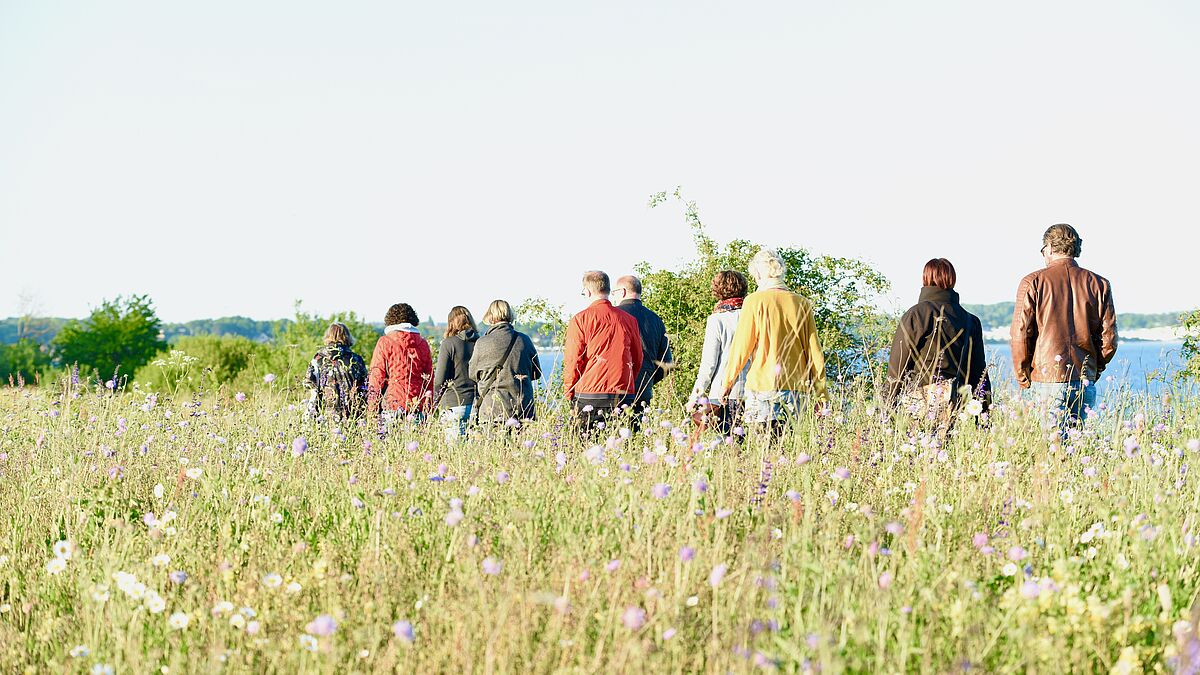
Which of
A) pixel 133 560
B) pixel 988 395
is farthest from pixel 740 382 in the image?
pixel 133 560

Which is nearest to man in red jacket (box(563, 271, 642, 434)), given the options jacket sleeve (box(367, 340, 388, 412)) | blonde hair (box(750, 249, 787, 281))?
blonde hair (box(750, 249, 787, 281))

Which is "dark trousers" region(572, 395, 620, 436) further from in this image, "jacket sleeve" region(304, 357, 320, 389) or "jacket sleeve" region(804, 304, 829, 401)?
"jacket sleeve" region(304, 357, 320, 389)

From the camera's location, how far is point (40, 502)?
17.4 ft

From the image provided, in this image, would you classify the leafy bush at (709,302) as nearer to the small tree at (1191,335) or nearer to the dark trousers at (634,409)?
the small tree at (1191,335)

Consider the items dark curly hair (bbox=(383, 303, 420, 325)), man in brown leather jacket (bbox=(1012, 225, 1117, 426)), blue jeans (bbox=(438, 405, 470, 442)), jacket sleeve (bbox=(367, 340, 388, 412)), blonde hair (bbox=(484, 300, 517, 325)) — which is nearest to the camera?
man in brown leather jacket (bbox=(1012, 225, 1117, 426))

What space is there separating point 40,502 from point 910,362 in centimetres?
512

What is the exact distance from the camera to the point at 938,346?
677cm

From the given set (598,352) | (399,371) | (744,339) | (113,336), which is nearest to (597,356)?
(598,352)

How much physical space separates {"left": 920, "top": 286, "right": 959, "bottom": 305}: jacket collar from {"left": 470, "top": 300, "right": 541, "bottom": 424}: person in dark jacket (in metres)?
2.88

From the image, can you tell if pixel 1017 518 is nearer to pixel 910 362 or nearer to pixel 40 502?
pixel 910 362

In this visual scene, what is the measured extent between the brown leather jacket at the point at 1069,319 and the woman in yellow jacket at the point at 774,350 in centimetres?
149

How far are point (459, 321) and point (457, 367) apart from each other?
0.37 m

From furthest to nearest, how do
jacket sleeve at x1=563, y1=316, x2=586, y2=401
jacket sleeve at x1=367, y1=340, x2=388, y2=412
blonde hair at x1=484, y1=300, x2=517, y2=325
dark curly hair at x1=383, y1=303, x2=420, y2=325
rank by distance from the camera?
1. dark curly hair at x1=383, y1=303, x2=420, y2=325
2. jacket sleeve at x1=367, y1=340, x2=388, y2=412
3. blonde hair at x1=484, y1=300, x2=517, y2=325
4. jacket sleeve at x1=563, y1=316, x2=586, y2=401

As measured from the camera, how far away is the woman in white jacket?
656cm
